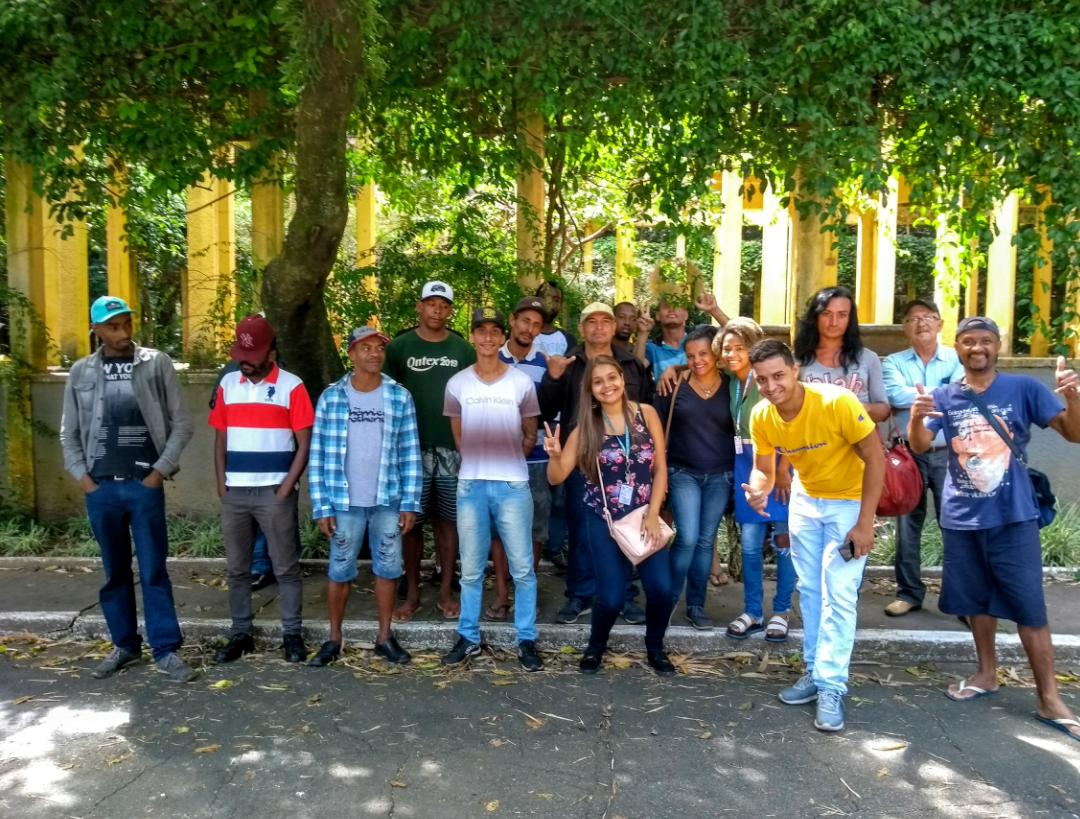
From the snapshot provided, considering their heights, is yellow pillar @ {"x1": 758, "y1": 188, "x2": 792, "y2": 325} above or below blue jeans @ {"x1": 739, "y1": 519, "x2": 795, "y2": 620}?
above

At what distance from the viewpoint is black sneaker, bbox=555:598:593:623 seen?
6.00 m

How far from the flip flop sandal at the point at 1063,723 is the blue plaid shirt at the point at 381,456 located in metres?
3.46

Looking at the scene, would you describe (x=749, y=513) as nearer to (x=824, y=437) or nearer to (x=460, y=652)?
Answer: (x=824, y=437)

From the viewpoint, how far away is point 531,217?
344 inches

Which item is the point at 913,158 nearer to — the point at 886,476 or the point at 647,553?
the point at 886,476

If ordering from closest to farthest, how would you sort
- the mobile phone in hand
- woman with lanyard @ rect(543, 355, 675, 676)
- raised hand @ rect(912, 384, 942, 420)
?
the mobile phone in hand → raised hand @ rect(912, 384, 942, 420) → woman with lanyard @ rect(543, 355, 675, 676)

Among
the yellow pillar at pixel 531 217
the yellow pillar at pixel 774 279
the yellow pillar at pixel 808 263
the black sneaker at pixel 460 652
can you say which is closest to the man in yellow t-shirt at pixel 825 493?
the black sneaker at pixel 460 652

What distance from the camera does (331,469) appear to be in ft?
17.6

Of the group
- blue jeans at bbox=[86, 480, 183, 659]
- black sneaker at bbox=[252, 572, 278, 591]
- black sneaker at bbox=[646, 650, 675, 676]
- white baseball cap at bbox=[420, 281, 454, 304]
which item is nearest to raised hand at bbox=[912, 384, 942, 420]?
black sneaker at bbox=[646, 650, 675, 676]

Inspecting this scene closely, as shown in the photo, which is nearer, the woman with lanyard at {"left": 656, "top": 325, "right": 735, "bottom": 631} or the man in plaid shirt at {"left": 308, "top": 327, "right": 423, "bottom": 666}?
the man in plaid shirt at {"left": 308, "top": 327, "right": 423, "bottom": 666}

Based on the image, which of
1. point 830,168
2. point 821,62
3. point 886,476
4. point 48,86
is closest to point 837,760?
point 886,476

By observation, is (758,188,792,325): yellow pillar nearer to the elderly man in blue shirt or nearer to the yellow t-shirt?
the elderly man in blue shirt

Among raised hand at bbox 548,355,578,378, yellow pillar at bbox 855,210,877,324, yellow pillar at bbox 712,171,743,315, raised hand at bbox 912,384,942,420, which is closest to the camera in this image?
raised hand at bbox 912,384,942,420

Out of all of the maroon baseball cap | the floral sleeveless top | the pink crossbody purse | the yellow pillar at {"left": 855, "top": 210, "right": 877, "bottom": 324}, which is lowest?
the pink crossbody purse
